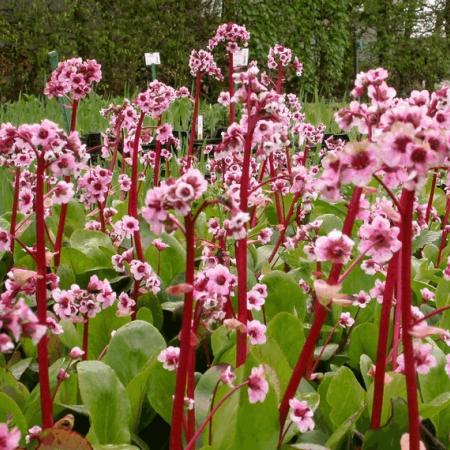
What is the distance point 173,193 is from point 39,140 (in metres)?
0.29

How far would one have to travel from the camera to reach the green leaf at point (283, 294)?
5.12 ft

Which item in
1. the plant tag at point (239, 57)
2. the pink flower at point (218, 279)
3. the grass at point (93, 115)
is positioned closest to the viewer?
the pink flower at point (218, 279)

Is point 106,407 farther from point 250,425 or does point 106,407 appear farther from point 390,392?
point 390,392

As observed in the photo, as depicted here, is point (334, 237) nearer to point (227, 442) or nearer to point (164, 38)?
point (227, 442)

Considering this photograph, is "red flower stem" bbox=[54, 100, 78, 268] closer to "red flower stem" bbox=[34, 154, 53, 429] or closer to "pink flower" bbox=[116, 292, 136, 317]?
"pink flower" bbox=[116, 292, 136, 317]

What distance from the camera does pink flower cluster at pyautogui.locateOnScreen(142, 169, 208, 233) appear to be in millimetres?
756

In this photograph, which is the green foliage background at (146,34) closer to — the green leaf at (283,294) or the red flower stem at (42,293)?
the green leaf at (283,294)

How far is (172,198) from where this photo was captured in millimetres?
759

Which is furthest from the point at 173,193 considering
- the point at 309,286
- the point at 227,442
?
the point at 309,286

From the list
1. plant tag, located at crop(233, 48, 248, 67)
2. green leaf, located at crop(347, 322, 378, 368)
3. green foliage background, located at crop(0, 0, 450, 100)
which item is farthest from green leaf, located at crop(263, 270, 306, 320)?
green foliage background, located at crop(0, 0, 450, 100)

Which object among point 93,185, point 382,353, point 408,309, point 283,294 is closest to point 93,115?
point 93,185

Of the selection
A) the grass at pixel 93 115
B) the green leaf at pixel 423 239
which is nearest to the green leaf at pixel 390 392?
the green leaf at pixel 423 239

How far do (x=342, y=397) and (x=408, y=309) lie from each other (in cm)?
34

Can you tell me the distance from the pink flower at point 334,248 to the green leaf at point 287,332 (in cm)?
40
